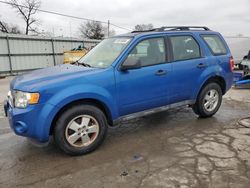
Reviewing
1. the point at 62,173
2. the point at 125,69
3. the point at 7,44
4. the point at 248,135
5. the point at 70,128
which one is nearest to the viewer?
the point at 62,173

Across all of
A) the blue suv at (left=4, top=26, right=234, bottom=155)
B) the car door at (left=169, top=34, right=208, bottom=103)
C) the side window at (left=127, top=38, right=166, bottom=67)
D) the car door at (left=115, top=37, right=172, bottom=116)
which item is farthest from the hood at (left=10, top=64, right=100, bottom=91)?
the car door at (left=169, top=34, right=208, bottom=103)

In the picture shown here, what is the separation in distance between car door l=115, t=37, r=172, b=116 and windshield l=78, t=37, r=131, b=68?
0.23 meters

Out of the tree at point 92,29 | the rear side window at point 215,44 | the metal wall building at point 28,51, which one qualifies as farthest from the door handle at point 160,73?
the tree at point 92,29

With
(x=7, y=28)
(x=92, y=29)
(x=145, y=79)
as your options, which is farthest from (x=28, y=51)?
(x=92, y=29)

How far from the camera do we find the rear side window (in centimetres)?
548

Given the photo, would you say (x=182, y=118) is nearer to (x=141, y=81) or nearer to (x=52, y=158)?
(x=141, y=81)

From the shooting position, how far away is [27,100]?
3559 mm

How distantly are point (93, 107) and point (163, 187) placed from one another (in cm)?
161

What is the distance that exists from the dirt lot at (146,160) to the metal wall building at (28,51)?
11.6 metres

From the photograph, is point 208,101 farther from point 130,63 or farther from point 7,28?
point 7,28

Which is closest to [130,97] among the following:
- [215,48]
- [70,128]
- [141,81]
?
[141,81]

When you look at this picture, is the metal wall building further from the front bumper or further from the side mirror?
the side mirror

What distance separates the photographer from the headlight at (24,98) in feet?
11.6

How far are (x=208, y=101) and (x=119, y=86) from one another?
2.39 meters
